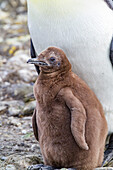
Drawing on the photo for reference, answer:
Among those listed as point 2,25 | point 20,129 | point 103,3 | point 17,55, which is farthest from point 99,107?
point 2,25

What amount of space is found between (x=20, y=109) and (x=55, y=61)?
6.83ft

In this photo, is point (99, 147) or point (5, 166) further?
point (5, 166)

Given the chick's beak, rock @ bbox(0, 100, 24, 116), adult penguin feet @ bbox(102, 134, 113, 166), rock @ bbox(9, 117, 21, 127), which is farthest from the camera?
rock @ bbox(0, 100, 24, 116)

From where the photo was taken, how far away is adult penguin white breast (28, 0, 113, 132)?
269cm

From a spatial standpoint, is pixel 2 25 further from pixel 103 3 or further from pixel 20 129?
pixel 103 3

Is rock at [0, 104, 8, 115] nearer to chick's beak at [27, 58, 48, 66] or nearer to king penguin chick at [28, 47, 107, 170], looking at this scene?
king penguin chick at [28, 47, 107, 170]

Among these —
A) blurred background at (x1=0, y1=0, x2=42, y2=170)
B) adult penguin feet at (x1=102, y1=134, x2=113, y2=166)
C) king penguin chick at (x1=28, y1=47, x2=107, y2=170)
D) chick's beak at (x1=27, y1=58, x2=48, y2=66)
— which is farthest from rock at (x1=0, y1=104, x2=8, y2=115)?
chick's beak at (x1=27, y1=58, x2=48, y2=66)

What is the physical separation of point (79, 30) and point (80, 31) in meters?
0.01

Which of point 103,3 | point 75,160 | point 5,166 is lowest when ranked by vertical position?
point 5,166

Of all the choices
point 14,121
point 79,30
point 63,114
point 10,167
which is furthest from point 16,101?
point 63,114

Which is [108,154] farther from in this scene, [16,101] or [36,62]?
[16,101]

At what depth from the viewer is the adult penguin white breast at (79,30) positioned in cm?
269

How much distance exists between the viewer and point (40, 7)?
108 inches

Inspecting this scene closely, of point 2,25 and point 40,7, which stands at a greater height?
point 40,7
